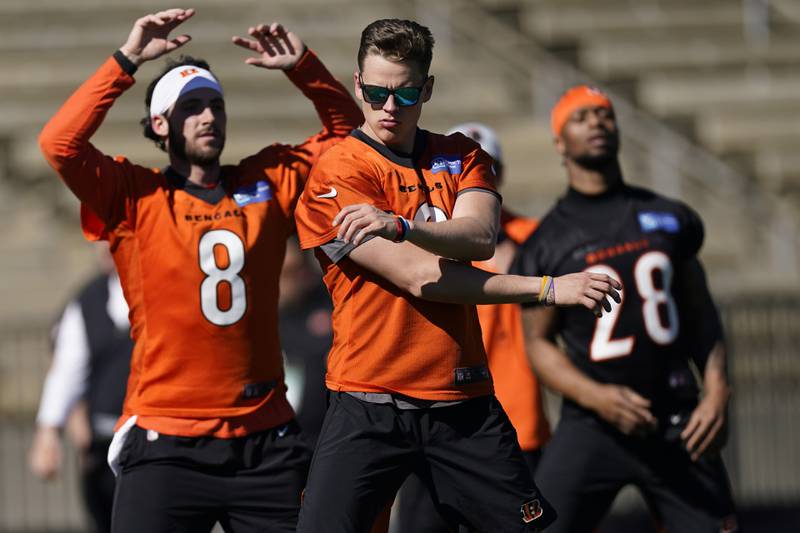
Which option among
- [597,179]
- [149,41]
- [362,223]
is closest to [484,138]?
[597,179]

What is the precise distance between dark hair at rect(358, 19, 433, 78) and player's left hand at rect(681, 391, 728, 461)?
2105 millimetres

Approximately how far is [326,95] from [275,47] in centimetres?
27

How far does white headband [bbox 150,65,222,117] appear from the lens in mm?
5566

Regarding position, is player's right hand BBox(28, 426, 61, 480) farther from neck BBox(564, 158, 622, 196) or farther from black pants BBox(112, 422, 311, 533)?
neck BBox(564, 158, 622, 196)

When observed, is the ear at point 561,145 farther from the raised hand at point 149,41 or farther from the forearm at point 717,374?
the raised hand at point 149,41

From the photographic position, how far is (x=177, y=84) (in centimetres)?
558

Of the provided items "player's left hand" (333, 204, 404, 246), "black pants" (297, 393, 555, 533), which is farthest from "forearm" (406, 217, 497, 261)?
"black pants" (297, 393, 555, 533)

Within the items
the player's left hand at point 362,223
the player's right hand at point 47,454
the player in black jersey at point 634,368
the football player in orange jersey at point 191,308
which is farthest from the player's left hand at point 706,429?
the player's right hand at point 47,454

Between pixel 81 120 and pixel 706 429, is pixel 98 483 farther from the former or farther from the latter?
pixel 706 429

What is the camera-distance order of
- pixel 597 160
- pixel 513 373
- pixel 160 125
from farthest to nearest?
pixel 513 373
pixel 597 160
pixel 160 125

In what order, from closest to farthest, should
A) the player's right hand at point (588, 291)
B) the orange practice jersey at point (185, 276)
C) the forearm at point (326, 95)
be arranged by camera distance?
the player's right hand at point (588, 291) < the orange practice jersey at point (185, 276) < the forearm at point (326, 95)

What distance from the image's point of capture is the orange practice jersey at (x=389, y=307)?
480cm

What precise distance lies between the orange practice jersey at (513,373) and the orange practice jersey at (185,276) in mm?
1515

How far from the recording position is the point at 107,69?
5477 mm
